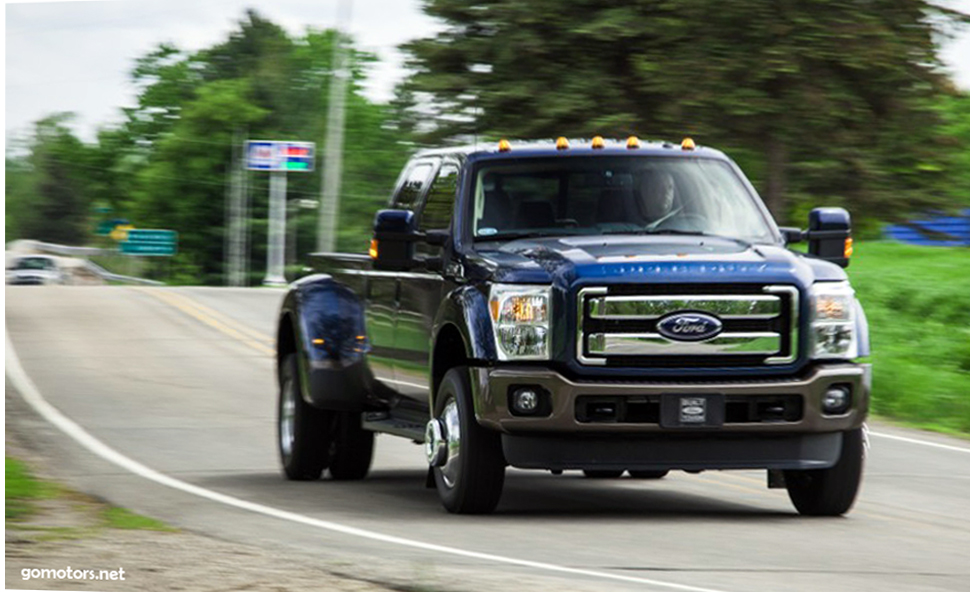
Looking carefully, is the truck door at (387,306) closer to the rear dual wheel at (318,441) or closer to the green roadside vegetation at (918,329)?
the rear dual wheel at (318,441)

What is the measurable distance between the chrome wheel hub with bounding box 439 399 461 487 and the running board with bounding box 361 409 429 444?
0.76 meters

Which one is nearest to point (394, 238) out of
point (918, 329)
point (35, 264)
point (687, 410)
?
point (687, 410)

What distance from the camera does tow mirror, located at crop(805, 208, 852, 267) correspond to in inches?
413

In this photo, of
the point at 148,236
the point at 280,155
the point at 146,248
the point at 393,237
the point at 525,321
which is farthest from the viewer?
the point at 148,236

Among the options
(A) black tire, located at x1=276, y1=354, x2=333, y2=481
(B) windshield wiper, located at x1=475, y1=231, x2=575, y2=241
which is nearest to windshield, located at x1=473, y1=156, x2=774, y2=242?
(B) windshield wiper, located at x1=475, y1=231, x2=575, y2=241

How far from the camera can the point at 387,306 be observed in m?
11.6

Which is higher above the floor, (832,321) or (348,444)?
(832,321)

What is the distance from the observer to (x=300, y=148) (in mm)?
99250

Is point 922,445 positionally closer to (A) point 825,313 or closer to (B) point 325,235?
(A) point 825,313

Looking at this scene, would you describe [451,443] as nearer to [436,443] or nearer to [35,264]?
[436,443]

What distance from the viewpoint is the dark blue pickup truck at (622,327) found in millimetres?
9562

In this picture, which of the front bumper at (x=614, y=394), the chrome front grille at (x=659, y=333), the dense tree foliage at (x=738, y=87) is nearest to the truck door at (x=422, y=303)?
the front bumper at (x=614, y=394)

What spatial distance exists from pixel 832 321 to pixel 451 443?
1.97 metres
